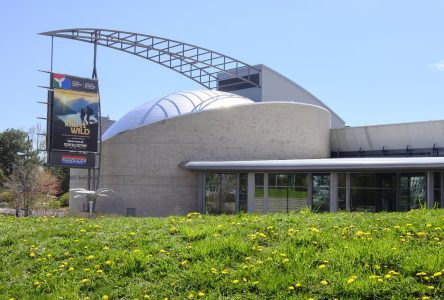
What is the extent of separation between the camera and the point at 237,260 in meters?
6.94

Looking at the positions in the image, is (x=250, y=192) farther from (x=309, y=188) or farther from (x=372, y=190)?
(x=372, y=190)

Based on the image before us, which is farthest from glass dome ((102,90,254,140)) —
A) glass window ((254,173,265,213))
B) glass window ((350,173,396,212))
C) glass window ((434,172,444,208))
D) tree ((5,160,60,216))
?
glass window ((434,172,444,208))

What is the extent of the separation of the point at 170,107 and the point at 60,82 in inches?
288

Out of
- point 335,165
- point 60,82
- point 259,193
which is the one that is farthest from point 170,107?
point 335,165

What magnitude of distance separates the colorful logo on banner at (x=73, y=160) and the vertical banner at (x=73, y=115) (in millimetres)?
461

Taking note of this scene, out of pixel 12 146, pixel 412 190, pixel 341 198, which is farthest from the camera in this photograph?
pixel 12 146

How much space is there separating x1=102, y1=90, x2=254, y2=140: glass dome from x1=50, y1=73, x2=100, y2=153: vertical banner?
5.27 feet

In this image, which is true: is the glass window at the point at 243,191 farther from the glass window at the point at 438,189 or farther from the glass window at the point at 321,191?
the glass window at the point at 438,189

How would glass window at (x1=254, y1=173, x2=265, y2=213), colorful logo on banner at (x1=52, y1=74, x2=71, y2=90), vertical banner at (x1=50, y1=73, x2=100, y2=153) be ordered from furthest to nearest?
colorful logo on banner at (x1=52, y1=74, x2=71, y2=90)
vertical banner at (x1=50, y1=73, x2=100, y2=153)
glass window at (x1=254, y1=173, x2=265, y2=213)

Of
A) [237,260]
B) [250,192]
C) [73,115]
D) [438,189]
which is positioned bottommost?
[237,260]

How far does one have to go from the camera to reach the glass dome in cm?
3425

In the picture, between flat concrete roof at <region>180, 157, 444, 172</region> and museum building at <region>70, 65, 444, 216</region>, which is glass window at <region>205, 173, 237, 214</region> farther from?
flat concrete roof at <region>180, 157, 444, 172</region>

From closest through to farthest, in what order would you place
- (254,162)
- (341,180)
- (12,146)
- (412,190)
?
(412,190)
(341,180)
(254,162)
(12,146)

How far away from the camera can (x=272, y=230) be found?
800 cm
